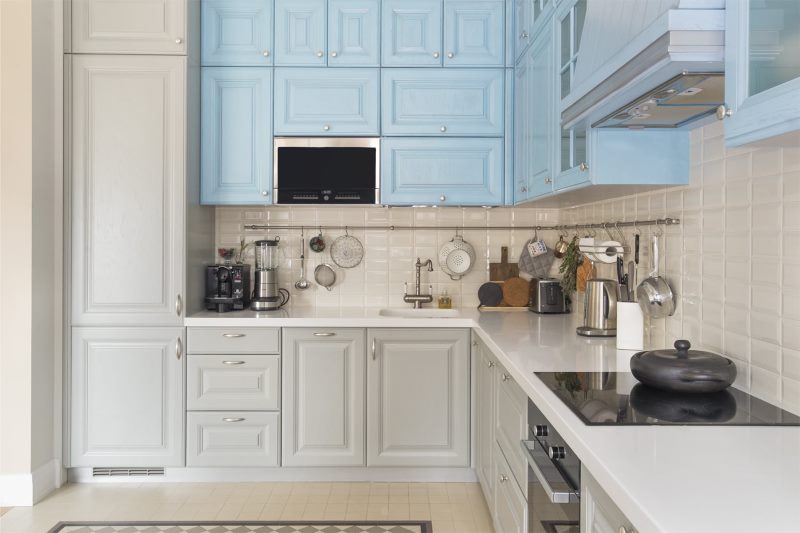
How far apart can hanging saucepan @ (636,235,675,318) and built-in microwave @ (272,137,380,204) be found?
1.60m

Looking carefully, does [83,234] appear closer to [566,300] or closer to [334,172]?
[334,172]

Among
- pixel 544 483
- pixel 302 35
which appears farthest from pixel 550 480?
pixel 302 35

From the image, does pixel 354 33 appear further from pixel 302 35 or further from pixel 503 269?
Answer: pixel 503 269

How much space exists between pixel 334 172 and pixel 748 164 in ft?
7.18

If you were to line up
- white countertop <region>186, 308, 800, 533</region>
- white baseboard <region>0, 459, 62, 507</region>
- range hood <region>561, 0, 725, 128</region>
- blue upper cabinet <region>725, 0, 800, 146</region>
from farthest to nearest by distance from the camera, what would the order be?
white baseboard <region>0, 459, 62, 507</region> < range hood <region>561, 0, 725, 128</region> < blue upper cabinet <region>725, 0, 800, 146</region> < white countertop <region>186, 308, 800, 533</region>

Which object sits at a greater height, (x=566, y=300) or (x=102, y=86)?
(x=102, y=86)

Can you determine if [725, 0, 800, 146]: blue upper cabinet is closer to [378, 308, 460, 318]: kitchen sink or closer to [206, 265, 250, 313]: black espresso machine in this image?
[378, 308, 460, 318]: kitchen sink

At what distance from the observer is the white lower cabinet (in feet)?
3.88

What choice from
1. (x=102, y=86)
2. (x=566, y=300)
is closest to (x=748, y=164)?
(x=566, y=300)

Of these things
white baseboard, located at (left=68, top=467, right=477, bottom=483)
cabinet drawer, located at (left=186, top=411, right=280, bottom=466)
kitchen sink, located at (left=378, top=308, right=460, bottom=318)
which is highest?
kitchen sink, located at (left=378, top=308, right=460, bottom=318)

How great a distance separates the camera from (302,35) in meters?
3.59

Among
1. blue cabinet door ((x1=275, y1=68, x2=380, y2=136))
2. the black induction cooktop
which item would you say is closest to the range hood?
the black induction cooktop

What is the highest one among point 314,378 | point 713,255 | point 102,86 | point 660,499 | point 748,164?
point 102,86

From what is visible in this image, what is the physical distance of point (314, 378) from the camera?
342 cm
